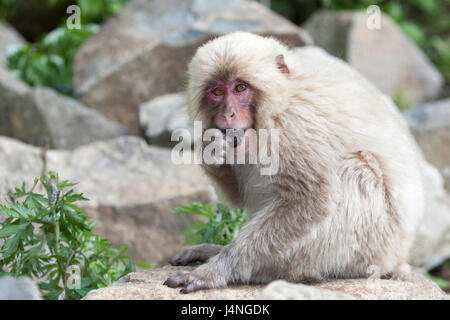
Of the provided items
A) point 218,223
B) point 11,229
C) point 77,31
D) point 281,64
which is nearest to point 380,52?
point 77,31

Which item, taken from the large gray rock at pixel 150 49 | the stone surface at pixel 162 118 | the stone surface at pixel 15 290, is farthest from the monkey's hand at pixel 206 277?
the large gray rock at pixel 150 49

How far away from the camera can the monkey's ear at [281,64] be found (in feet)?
14.7

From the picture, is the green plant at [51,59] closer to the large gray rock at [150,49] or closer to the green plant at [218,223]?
the large gray rock at [150,49]

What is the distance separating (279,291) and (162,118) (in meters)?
6.29

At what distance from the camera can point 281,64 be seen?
452 centimetres

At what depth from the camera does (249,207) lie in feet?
16.5

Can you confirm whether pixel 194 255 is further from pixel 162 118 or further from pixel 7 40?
pixel 7 40

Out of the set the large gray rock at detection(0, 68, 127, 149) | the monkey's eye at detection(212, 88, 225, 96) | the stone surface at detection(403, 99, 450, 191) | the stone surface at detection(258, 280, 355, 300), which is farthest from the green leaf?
the stone surface at detection(403, 99, 450, 191)

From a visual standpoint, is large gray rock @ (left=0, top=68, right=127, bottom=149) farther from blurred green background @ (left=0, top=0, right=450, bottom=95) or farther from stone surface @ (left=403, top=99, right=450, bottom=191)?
stone surface @ (left=403, top=99, right=450, bottom=191)

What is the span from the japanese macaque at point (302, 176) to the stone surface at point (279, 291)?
105mm

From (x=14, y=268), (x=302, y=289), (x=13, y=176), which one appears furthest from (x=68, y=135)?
(x=302, y=289)
